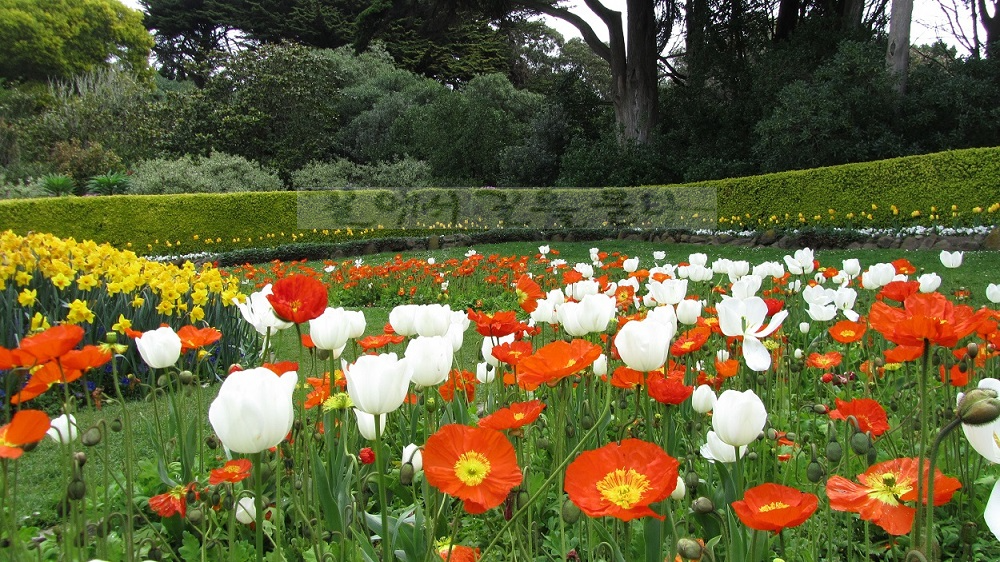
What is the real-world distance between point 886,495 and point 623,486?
0.38 m

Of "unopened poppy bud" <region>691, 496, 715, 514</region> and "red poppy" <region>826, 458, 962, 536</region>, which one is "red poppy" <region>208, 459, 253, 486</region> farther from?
"red poppy" <region>826, 458, 962, 536</region>

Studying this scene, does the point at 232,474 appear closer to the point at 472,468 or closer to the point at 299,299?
the point at 299,299

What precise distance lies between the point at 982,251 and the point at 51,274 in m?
8.66

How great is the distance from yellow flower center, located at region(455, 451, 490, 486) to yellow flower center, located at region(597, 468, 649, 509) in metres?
0.15

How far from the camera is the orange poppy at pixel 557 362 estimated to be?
1.05 meters

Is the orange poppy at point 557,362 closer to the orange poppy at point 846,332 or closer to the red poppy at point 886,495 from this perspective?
the red poppy at point 886,495

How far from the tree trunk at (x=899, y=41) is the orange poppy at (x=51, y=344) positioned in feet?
45.6

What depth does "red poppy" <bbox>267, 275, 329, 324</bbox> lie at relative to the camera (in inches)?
43.4

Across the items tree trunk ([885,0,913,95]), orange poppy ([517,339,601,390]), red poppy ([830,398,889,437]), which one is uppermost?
tree trunk ([885,0,913,95])

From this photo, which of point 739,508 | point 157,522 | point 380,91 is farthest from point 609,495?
point 380,91

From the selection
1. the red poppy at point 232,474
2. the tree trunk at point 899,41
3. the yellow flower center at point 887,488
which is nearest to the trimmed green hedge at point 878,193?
the tree trunk at point 899,41

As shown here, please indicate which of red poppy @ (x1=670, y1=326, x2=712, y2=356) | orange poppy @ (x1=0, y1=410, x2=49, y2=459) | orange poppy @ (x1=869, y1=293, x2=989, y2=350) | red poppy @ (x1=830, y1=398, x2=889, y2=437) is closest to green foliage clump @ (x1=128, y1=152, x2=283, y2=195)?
red poppy @ (x1=670, y1=326, x2=712, y2=356)

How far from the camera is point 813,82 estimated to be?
513 inches

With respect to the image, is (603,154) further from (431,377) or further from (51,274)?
(431,377)
